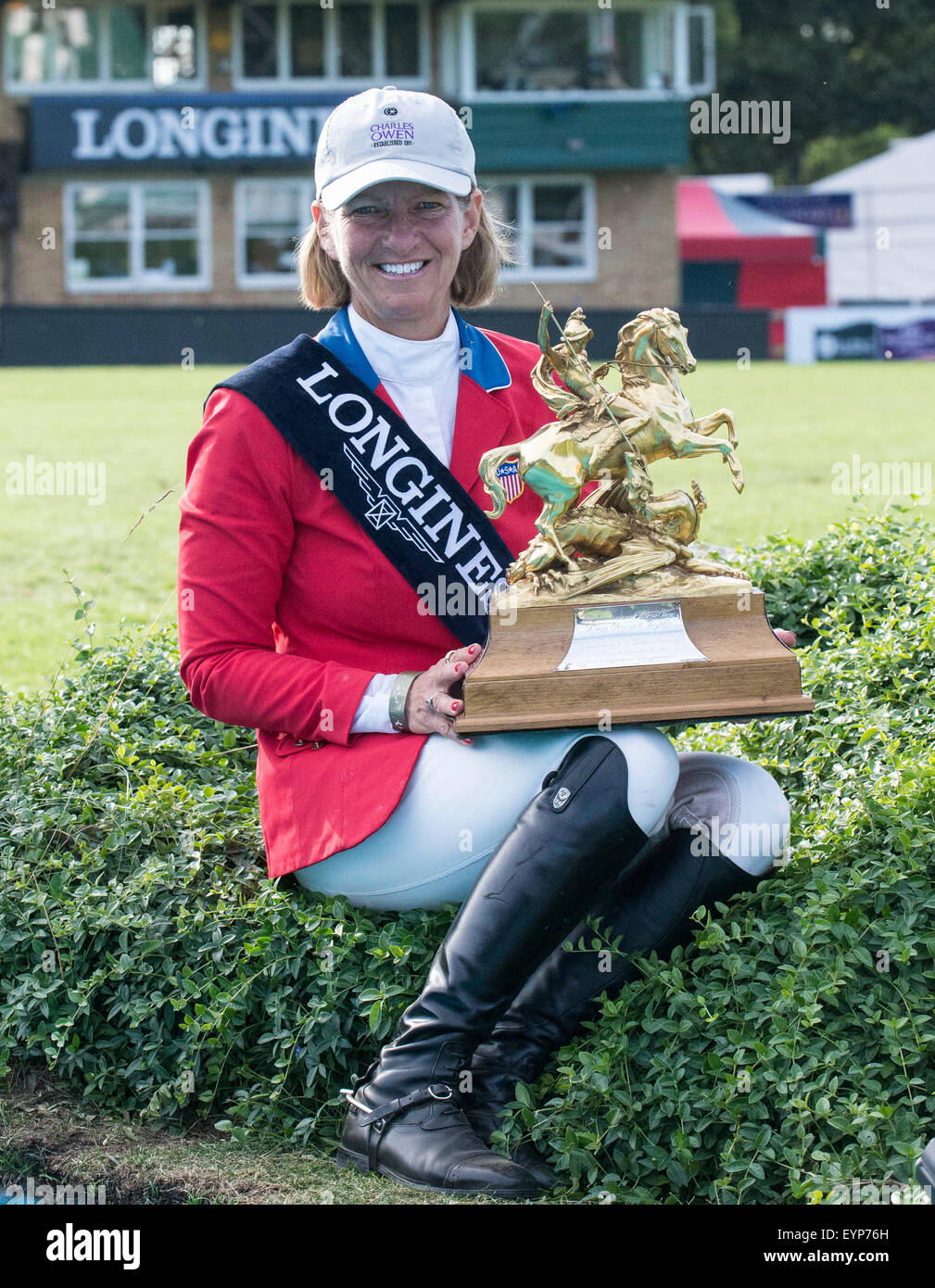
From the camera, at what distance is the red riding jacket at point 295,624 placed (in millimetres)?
2906

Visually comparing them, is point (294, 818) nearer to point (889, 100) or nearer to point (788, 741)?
point (788, 741)

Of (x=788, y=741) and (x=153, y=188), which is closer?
(x=788, y=741)

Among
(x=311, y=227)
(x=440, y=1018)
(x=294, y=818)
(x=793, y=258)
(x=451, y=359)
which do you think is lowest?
(x=440, y=1018)

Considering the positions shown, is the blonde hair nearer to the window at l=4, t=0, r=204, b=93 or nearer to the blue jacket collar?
the blue jacket collar

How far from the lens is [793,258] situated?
33031 millimetres

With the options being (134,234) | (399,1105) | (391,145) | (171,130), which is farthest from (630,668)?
(134,234)

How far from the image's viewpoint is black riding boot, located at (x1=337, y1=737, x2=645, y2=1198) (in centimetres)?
266

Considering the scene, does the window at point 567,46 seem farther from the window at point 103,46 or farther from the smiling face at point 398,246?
the smiling face at point 398,246

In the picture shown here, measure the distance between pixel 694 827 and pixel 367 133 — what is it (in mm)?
1460

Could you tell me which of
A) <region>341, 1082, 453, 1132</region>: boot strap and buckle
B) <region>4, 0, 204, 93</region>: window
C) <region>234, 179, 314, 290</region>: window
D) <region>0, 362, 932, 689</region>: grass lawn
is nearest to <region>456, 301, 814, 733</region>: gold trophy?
<region>341, 1082, 453, 1132</region>: boot strap and buckle

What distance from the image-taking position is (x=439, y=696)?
2.83 metres

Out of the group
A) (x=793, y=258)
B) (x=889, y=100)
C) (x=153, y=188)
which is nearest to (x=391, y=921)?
(x=153, y=188)

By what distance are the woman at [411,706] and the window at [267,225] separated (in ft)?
80.6

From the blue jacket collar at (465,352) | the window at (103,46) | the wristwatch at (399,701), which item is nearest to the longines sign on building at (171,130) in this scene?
the window at (103,46)
